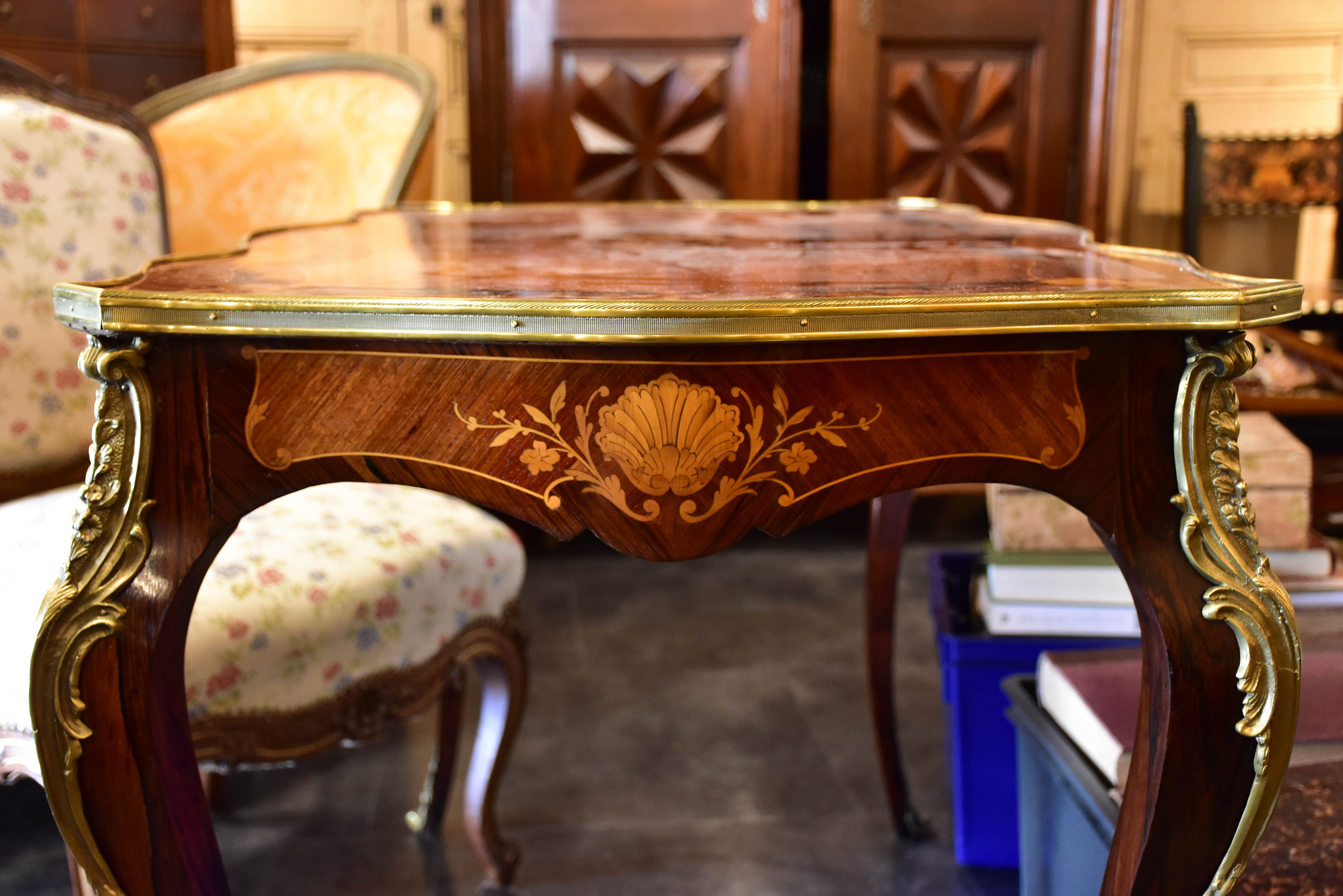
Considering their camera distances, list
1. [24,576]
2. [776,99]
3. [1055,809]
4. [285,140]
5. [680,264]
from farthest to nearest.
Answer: [776,99] < [285,140] < [1055,809] < [24,576] < [680,264]

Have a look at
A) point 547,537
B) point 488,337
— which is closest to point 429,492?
point 488,337

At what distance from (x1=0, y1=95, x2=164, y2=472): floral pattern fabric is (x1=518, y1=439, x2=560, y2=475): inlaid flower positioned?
894mm

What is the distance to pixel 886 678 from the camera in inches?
53.8

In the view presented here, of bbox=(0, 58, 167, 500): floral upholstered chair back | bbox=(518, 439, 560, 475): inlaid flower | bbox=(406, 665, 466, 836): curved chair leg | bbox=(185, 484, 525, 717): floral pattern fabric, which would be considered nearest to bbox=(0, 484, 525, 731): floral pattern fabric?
bbox=(185, 484, 525, 717): floral pattern fabric

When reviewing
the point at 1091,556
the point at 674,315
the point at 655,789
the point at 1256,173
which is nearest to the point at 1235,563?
the point at 674,315

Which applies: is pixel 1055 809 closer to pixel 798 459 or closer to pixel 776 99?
pixel 798 459

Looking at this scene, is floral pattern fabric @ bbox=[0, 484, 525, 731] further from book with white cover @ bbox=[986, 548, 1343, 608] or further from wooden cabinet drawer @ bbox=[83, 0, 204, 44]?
wooden cabinet drawer @ bbox=[83, 0, 204, 44]

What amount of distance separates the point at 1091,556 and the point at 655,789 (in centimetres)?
67

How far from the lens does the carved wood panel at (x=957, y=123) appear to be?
256 cm

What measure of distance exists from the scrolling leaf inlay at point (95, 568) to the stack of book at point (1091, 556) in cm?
92

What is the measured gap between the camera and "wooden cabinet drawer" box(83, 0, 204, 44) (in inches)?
101

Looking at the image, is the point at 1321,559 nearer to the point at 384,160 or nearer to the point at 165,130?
the point at 384,160

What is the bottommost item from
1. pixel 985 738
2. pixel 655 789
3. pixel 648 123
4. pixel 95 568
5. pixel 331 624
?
pixel 655 789

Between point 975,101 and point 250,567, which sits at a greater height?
point 975,101
